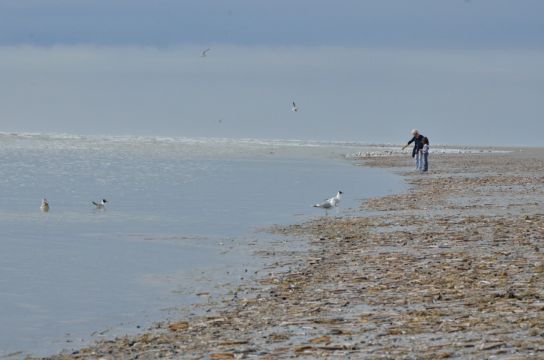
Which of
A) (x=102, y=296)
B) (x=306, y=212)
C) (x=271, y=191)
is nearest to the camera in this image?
(x=102, y=296)

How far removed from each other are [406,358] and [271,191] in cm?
3354

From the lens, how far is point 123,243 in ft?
77.7

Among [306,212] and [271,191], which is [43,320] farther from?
[271,191]

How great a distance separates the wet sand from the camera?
10.5m

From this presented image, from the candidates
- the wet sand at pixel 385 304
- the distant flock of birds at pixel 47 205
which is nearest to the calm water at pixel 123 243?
the distant flock of birds at pixel 47 205

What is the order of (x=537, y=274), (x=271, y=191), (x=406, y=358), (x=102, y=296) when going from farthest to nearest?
(x=271, y=191) < (x=102, y=296) < (x=537, y=274) < (x=406, y=358)

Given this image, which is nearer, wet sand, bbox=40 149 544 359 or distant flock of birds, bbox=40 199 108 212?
wet sand, bbox=40 149 544 359

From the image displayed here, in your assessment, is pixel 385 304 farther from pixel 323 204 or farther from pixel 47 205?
pixel 47 205

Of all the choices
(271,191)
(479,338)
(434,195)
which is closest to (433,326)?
(479,338)

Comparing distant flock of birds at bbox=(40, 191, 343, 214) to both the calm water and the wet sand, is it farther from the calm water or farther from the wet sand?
the wet sand

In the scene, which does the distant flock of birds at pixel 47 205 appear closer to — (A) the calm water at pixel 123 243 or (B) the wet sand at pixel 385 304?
(A) the calm water at pixel 123 243

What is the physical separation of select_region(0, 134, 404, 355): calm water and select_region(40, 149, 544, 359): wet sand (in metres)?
1.28

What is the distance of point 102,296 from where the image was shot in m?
15.9

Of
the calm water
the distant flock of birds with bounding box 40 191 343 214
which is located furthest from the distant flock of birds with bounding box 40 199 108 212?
the calm water
